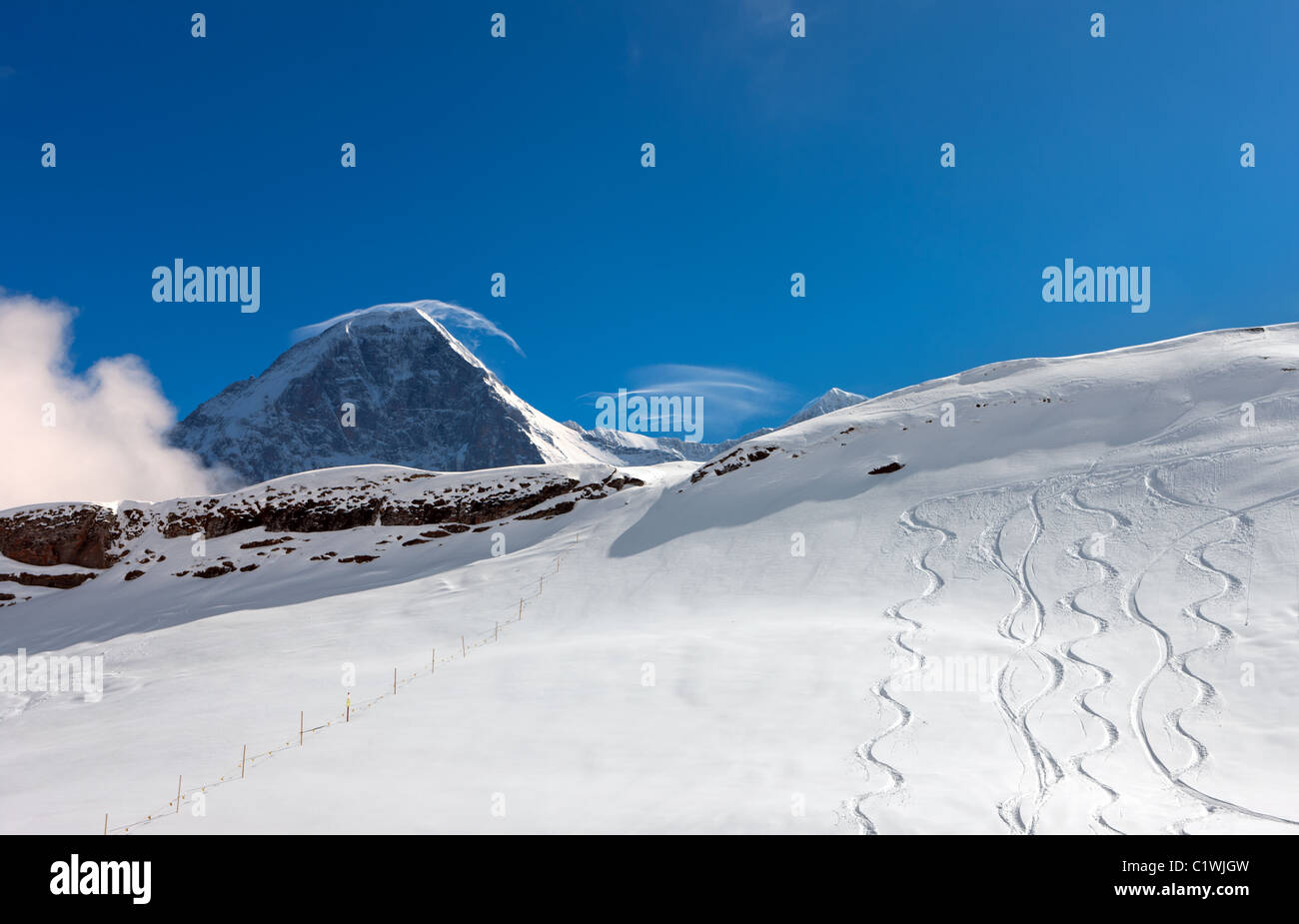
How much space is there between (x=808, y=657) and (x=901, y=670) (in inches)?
90.9

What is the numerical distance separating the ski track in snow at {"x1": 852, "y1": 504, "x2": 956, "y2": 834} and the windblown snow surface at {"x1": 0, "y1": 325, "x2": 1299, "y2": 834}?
0.10 m

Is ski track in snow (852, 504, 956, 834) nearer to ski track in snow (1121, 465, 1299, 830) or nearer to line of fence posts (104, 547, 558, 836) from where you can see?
ski track in snow (1121, 465, 1299, 830)

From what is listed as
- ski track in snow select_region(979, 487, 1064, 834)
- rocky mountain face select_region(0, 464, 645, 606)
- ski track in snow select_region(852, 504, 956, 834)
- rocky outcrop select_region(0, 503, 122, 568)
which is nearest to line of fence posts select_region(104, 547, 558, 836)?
ski track in snow select_region(852, 504, 956, 834)

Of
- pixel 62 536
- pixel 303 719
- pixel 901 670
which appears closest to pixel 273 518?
pixel 62 536

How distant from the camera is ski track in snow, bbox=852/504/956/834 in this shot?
9.97m

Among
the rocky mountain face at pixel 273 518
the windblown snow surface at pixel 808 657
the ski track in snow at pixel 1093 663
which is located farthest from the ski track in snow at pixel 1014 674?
the rocky mountain face at pixel 273 518

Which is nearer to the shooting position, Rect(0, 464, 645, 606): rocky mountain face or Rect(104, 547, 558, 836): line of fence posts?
Rect(104, 547, 558, 836): line of fence posts

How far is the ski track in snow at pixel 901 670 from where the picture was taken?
392 inches

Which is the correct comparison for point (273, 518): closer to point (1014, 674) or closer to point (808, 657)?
point (808, 657)

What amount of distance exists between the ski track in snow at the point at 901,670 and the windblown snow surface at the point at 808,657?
0.10 m

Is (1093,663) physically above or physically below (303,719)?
above

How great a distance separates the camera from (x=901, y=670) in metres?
16.4

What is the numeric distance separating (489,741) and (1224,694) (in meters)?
14.5

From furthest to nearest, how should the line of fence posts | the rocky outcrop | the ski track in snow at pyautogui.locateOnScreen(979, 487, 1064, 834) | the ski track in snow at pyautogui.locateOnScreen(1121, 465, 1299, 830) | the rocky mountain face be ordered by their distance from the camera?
the rocky outcrop → the rocky mountain face → the line of fence posts → the ski track in snow at pyautogui.locateOnScreen(1121, 465, 1299, 830) → the ski track in snow at pyautogui.locateOnScreen(979, 487, 1064, 834)
